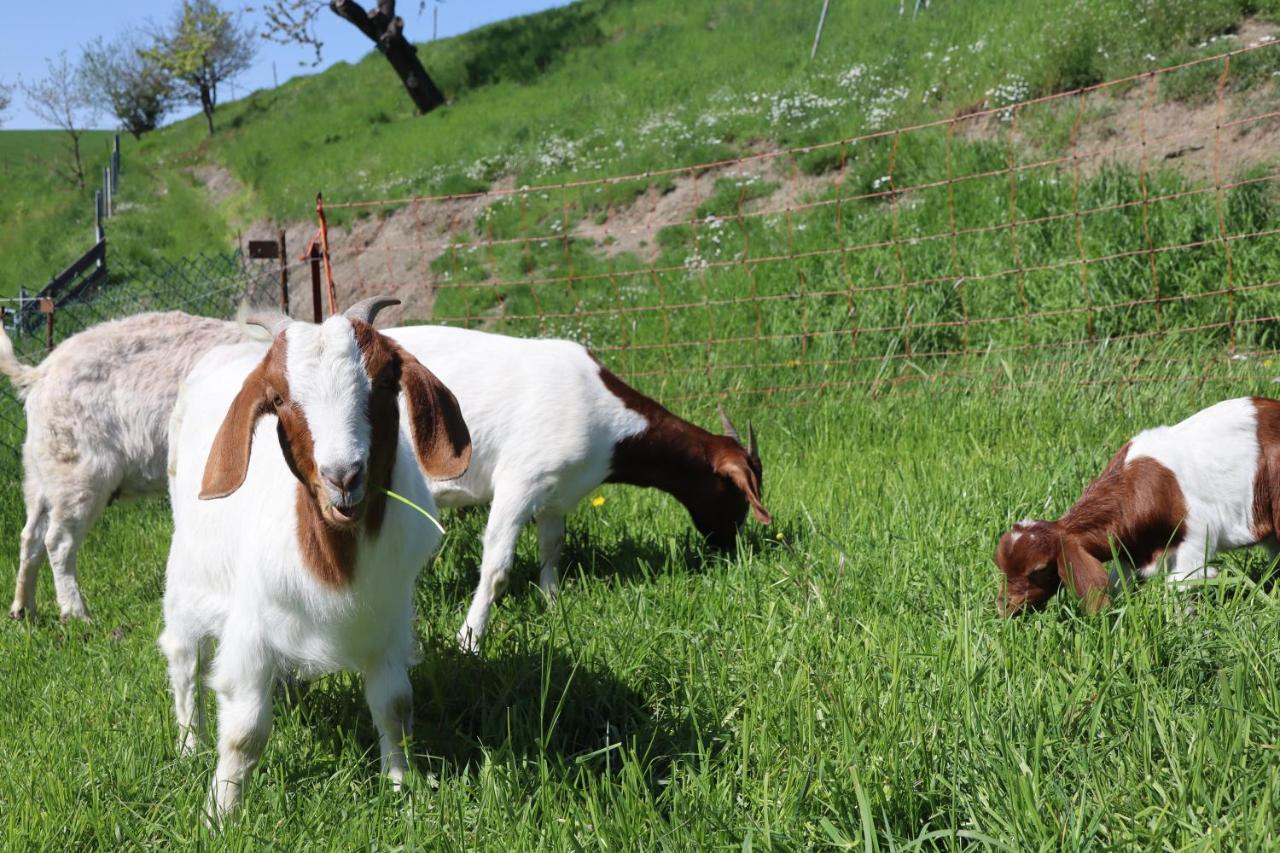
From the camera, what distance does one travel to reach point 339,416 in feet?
7.27

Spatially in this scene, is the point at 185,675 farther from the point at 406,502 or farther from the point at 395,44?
the point at 395,44

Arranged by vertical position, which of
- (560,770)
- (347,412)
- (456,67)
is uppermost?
(456,67)

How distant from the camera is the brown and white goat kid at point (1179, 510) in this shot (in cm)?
322

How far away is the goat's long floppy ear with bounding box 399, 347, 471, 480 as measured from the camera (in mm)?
2414

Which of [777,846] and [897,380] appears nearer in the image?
[777,846]

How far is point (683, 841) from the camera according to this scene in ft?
7.27

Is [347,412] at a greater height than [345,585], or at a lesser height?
greater

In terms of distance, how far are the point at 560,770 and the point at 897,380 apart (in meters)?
4.34

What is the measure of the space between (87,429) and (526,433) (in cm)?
201

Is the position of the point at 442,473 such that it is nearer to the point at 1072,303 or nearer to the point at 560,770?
the point at 560,770

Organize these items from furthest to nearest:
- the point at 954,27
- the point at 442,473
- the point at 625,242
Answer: the point at 954,27 → the point at 625,242 → the point at 442,473

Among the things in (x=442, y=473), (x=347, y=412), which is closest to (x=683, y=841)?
(x=442, y=473)

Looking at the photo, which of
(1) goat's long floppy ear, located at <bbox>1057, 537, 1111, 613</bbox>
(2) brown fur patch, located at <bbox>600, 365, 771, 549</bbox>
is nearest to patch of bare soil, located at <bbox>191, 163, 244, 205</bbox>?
(2) brown fur patch, located at <bbox>600, 365, 771, 549</bbox>

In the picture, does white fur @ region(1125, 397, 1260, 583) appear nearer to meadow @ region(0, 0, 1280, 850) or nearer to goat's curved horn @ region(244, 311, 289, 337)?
meadow @ region(0, 0, 1280, 850)
